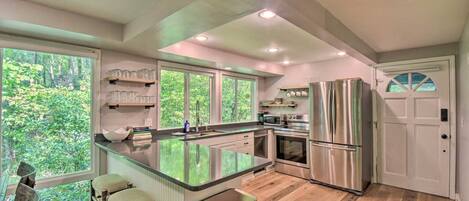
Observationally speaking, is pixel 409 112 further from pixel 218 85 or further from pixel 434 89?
pixel 218 85

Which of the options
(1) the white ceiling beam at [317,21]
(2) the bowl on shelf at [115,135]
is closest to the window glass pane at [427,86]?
(1) the white ceiling beam at [317,21]

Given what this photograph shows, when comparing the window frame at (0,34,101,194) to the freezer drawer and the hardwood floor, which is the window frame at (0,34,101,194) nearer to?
the hardwood floor

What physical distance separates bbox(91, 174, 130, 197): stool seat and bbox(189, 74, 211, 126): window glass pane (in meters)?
1.91

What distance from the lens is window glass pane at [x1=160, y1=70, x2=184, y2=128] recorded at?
144 inches

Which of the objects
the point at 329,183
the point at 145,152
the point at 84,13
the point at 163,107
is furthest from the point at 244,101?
the point at 84,13

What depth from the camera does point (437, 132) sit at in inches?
133

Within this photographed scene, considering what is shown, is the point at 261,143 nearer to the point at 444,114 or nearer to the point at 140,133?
the point at 140,133

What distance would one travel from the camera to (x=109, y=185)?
215cm

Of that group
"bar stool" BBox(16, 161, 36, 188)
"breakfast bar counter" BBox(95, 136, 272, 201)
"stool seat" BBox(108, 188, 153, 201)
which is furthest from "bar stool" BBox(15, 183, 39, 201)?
"breakfast bar counter" BBox(95, 136, 272, 201)

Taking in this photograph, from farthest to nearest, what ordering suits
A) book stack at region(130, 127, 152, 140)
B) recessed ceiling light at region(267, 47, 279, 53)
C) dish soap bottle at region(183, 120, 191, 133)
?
1. dish soap bottle at region(183, 120, 191, 133)
2. recessed ceiling light at region(267, 47, 279, 53)
3. book stack at region(130, 127, 152, 140)

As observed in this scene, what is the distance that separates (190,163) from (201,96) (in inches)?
96.3

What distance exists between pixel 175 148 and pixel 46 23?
66.1 inches

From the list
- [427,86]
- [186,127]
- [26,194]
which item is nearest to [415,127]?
[427,86]

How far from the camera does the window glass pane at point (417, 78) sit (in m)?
3.55
